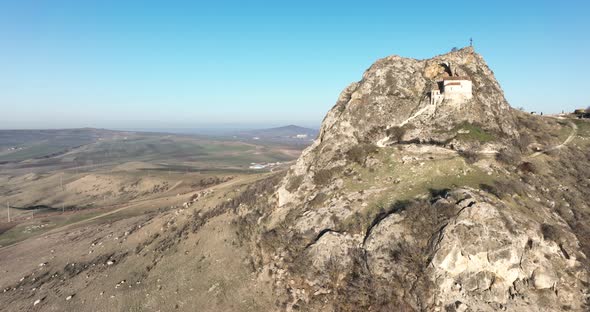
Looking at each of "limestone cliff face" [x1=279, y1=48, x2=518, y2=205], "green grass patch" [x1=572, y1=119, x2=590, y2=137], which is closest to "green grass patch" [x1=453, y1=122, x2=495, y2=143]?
"limestone cliff face" [x1=279, y1=48, x2=518, y2=205]

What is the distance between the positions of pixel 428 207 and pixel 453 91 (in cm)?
2387

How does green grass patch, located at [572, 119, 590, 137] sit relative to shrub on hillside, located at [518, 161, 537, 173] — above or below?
above

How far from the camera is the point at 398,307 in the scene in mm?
26406

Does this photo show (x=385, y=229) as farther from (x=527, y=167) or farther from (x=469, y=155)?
(x=527, y=167)

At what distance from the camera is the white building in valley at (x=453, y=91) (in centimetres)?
4600

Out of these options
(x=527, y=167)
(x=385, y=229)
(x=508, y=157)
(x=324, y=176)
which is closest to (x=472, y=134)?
(x=508, y=157)

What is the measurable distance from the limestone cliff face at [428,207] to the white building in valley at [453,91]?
0.73 meters

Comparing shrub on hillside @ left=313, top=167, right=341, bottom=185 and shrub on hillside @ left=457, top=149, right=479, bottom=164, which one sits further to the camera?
shrub on hillside @ left=313, top=167, right=341, bottom=185

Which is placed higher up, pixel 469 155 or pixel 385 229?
pixel 469 155

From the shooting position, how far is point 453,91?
46531 millimetres

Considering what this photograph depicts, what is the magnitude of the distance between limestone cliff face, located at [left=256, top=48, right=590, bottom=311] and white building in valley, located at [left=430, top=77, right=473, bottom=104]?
0.73 meters

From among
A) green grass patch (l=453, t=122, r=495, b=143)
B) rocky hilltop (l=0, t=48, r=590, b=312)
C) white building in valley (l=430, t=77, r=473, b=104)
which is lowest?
rocky hilltop (l=0, t=48, r=590, b=312)

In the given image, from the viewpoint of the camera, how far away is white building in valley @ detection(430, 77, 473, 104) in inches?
1811

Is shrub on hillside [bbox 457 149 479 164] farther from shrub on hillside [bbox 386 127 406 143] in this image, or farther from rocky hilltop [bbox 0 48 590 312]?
shrub on hillside [bbox 386 127 406 143]
